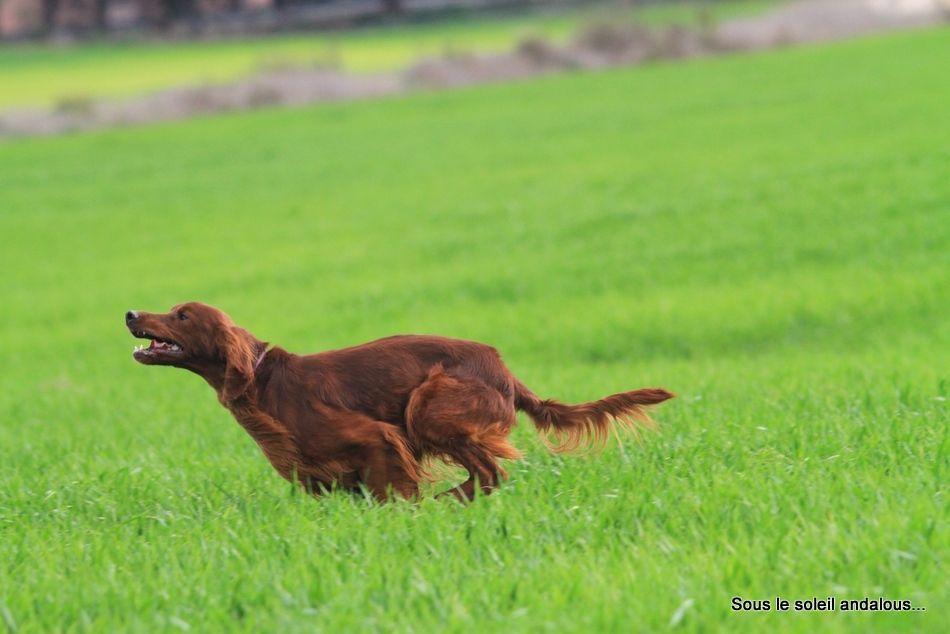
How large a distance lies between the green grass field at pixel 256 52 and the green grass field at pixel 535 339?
15.8 meters

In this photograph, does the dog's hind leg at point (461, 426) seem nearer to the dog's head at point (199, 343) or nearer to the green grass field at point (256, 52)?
the dog's head at point (199, 343)

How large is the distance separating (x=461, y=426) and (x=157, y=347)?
134 cm

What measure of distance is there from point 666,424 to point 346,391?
2.00 metres

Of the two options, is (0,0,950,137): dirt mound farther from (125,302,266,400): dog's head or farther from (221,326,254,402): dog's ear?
(221,326,254,402): dog's ear

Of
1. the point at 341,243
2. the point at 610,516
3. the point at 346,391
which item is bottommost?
the point at 341,243

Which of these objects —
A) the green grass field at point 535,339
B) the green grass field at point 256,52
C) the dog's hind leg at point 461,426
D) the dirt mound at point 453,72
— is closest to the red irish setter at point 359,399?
the dog's hind leg at point 461,426

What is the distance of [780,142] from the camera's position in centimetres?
2373

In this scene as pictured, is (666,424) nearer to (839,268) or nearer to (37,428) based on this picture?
(37,428)

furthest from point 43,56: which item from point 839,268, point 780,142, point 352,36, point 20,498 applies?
point 20,498

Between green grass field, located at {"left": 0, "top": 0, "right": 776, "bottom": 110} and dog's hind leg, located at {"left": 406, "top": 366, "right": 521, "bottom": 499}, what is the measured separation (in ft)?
139

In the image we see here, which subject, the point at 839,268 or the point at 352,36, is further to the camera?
the point at 352,36

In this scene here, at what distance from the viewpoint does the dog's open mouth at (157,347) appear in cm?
528

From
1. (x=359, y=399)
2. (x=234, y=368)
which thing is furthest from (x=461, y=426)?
(x=234, y=368)

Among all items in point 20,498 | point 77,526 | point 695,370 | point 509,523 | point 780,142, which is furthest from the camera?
point 780,142
